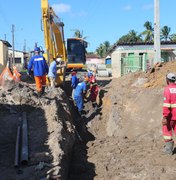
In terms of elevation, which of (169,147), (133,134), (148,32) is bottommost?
(133,134)

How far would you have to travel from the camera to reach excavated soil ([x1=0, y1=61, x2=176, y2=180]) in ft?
25.3

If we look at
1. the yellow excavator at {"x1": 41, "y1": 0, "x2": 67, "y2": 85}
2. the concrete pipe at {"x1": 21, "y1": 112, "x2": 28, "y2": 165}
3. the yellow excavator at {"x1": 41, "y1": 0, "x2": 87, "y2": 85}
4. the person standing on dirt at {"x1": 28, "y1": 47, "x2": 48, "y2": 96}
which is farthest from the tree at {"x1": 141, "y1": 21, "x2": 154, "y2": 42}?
the concrete pipe at {"x1": 21, "y1": 112, "x2": 28, "y2": 165}

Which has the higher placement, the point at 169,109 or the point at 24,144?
the point at 169,109

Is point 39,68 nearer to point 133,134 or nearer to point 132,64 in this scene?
point 133,134

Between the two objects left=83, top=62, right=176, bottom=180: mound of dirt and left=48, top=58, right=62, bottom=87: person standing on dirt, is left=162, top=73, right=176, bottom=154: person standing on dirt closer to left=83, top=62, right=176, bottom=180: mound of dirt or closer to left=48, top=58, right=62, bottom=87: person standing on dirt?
left=83, top=62, right=176, bottom=180: mound of dirt

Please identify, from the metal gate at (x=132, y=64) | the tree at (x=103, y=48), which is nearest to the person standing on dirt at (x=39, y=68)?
the metal gate at (x=132, y=64)

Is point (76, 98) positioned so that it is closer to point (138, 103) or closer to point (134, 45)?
point (138, 103)

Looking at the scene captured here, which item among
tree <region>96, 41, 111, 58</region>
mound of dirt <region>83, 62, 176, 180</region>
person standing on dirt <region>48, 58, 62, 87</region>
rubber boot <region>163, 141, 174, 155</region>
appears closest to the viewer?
mound of dirt <region>83, 62, 176, 180</region>

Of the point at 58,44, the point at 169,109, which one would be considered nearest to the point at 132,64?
the point at 58,44

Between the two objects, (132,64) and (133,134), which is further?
(132,64)

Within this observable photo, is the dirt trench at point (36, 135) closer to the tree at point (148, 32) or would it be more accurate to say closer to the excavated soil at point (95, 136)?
the excavated soil at point (95, 136)

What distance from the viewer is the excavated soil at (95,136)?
7.72 meters

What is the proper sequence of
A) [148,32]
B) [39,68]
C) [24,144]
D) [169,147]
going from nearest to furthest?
[24,144] < [169,147] < [39,68] < [148,32]

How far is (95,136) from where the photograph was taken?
520 inches
